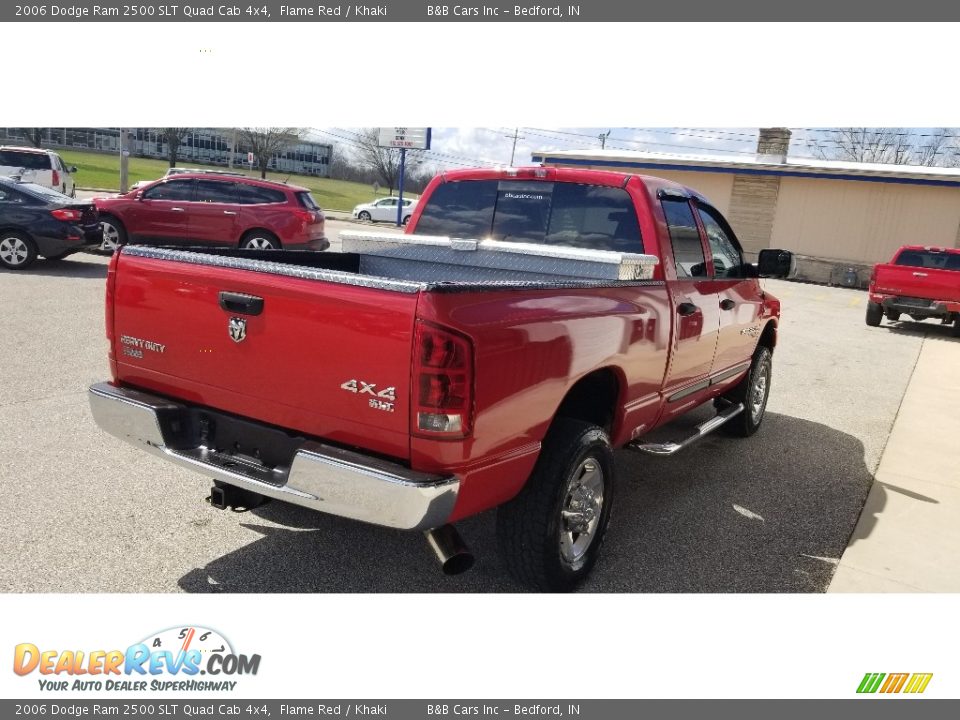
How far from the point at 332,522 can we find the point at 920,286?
13966 millimetres

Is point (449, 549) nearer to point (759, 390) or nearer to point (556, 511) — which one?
point (556, 511)

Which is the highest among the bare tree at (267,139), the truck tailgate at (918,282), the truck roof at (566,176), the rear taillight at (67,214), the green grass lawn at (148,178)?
the bare tree at (267,139)

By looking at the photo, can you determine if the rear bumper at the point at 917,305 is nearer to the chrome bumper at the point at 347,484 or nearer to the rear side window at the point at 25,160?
the chrome bumper at the point at 347,484

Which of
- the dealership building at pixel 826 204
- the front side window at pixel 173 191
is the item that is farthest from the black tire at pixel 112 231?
the dealership building at pixel 826 204

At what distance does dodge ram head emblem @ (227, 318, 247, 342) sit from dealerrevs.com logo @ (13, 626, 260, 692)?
1207 millimetres

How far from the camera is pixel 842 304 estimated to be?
20.4 meters

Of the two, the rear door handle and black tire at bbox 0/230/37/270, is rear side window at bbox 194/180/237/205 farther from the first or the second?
the rear door handle

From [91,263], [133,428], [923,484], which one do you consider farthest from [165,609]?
[91,263]

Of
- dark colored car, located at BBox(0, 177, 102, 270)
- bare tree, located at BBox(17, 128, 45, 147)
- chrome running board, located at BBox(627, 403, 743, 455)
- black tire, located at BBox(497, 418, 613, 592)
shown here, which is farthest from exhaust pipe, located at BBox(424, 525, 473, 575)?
bare tree, located at BBox(17, 128, 45, 147)

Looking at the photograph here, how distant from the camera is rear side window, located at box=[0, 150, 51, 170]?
803 inches

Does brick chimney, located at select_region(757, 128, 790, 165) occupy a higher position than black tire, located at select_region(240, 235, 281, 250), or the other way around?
brick chimney, located at select_region(757, 128, 790, 165)

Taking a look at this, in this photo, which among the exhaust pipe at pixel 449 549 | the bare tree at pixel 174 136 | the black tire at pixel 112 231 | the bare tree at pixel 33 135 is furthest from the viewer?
the bare tree at pixel 174 136

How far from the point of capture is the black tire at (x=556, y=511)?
331cm

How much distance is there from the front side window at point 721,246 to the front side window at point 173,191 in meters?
11.4
